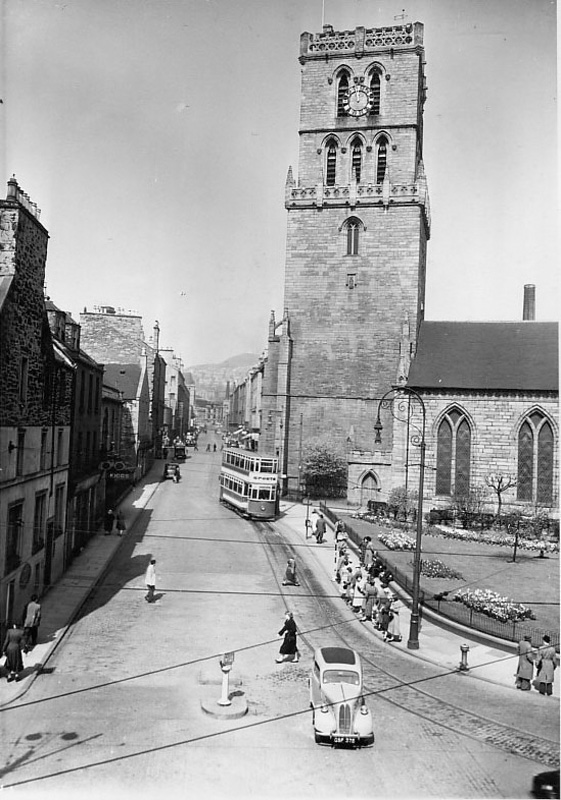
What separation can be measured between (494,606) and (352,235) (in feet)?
106

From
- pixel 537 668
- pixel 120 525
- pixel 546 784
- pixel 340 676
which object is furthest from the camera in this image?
pixel 120 525

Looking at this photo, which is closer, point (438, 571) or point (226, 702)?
point (226, 702)

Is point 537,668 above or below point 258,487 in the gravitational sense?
below

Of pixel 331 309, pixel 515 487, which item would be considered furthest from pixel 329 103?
pixel 515 487

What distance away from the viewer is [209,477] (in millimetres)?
53750

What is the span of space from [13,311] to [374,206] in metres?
33.7

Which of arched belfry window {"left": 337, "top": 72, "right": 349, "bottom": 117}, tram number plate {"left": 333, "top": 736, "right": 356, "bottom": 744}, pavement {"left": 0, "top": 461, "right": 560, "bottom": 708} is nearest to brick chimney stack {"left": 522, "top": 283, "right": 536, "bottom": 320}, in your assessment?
arched belfry window {"left": 337, "top": 72, "right": 349, "bottom": 117}

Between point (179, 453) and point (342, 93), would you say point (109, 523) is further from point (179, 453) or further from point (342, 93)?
point (179, 453)

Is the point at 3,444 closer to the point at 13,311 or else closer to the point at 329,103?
the point at 13,311

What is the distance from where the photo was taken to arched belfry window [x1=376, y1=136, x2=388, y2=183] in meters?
46.7

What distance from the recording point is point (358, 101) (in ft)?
153

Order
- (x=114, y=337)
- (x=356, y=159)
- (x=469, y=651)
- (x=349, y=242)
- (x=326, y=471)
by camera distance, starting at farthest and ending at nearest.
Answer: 1. (x=114, y=337)
2. (x=356, y=159)
3. (x=349, y=242)
4. (x=326, y=471)
5. (x=469, y=651)

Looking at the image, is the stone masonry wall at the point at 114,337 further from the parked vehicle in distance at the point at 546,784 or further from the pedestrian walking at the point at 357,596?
the parked vehicle in distance at the point at 546,784

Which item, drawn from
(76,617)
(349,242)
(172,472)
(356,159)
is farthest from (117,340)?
(76,617)
